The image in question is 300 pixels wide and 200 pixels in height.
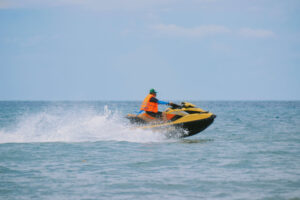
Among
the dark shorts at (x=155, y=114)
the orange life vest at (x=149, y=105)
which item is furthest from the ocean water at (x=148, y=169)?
the orange life vest at (x=149, y=105)

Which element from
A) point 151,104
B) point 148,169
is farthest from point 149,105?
point 148,169

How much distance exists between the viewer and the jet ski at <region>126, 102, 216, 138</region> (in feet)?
45.3

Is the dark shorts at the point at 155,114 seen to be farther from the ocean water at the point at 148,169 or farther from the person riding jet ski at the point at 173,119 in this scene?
the ocean water at the point at 148,169

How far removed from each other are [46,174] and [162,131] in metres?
5.85

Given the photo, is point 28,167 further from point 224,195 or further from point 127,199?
point 224,195

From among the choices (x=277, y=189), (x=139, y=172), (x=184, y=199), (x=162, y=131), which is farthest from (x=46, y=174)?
(x=162, y=131)

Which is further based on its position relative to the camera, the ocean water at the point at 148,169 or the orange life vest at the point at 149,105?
the orange life vest at the point at 149,105

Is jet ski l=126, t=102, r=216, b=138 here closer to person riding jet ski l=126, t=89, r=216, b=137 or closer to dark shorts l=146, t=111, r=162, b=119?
person riding jet ski l=126, t=89, r=216, b=137

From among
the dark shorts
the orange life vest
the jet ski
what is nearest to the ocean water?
the jet ski

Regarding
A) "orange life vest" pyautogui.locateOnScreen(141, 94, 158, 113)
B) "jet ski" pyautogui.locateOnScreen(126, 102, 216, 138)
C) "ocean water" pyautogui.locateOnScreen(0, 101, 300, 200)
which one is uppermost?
"orange life vest" pyautogui.locateOnScreen(141, 94, 158, 113)

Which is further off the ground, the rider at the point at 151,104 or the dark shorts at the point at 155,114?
the rider at the point at 151,104

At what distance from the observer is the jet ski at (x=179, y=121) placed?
45.3ft

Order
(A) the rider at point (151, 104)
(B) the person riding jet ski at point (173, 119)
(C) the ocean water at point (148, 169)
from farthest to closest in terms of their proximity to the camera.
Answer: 1. (B) the person riding jet ski at point (173, 119)
2. (A) the rider at point (151, 104)
3. (C) the ocean water at point (148, 169)

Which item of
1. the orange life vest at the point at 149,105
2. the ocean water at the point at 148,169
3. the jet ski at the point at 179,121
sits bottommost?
the ocean water at the point at 148,169
